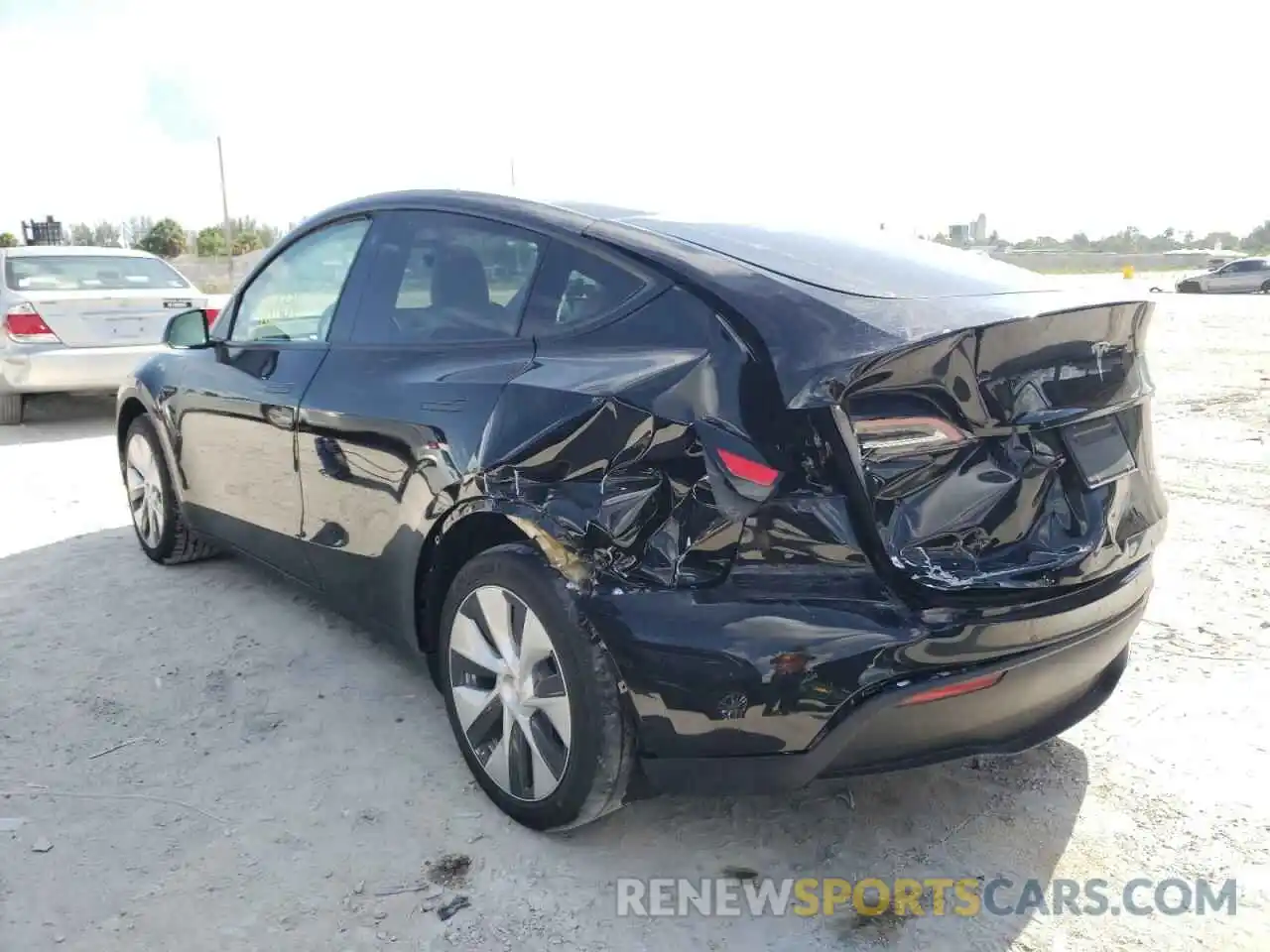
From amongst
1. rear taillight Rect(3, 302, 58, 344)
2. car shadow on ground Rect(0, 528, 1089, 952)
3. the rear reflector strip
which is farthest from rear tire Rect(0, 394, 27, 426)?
the rear reflector strip

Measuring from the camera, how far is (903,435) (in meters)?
2.06

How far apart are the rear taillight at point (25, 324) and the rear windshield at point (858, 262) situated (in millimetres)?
6938

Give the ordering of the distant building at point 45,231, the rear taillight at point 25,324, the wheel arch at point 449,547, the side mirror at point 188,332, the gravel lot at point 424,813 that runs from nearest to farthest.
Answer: the gravel lot at point 424,813
the wheel arch at point 449,547
the side mirror at point 188,332
the rear taillight at point 25,324
the distant building at point 45,231

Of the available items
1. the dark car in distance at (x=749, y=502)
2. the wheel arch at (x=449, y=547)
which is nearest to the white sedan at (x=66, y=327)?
the wheel arch at (x=449, y=547)

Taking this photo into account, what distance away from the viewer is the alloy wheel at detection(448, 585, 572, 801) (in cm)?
239

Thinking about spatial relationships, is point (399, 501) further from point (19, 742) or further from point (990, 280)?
point (990, 280)

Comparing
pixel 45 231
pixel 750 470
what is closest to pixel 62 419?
pixel 750 470

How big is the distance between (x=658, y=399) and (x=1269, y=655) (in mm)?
2560

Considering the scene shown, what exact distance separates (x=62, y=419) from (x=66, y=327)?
1293mm

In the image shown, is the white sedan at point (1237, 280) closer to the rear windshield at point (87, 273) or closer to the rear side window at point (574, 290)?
the rear windshield at point (87, 273)

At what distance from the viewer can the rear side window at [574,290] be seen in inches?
95.0

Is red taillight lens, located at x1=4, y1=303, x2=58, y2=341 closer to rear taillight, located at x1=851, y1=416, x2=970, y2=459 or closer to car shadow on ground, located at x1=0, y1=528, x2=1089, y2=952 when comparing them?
car shadow on ground, located at x1=0, y1=528, x2=1089, y2=952

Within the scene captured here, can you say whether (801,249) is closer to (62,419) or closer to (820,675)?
(820,675)

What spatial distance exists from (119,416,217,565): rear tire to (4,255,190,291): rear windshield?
427cm
